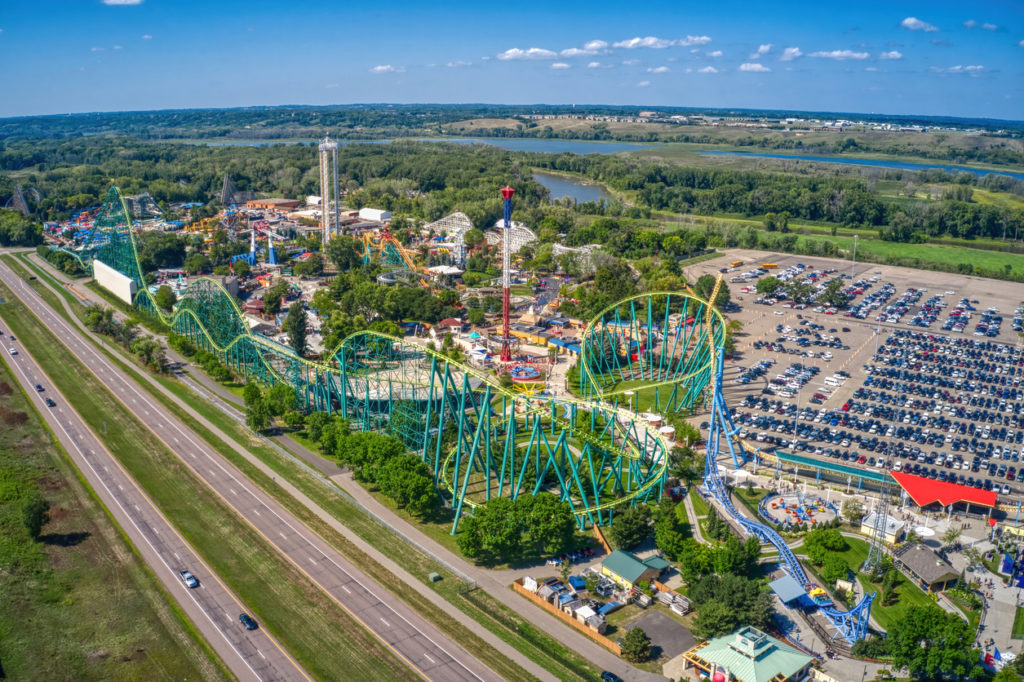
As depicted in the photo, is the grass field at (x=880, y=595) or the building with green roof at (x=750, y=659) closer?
the building with green roof at (x=750, y=659)

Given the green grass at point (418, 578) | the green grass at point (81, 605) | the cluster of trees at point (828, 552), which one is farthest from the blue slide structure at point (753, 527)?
the green grass at point (81, 605)

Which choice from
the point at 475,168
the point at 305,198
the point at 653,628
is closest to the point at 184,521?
the point at 653,628

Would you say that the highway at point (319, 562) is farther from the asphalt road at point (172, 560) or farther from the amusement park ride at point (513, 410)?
the amusement park ride at point (513, 410)

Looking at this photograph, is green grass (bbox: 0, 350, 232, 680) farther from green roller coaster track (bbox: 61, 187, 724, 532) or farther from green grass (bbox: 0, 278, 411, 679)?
green roller coaster track (bbox: 61, 187, 724, 532)

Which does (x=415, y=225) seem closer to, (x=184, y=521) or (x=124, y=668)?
(x=184, y=521)

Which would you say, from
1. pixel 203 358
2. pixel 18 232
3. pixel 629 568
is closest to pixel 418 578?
pixel 629 568

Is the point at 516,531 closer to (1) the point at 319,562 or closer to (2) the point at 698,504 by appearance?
(1) the point at 319,562

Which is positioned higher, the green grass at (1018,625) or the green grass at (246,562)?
the green grass at (246,562)
